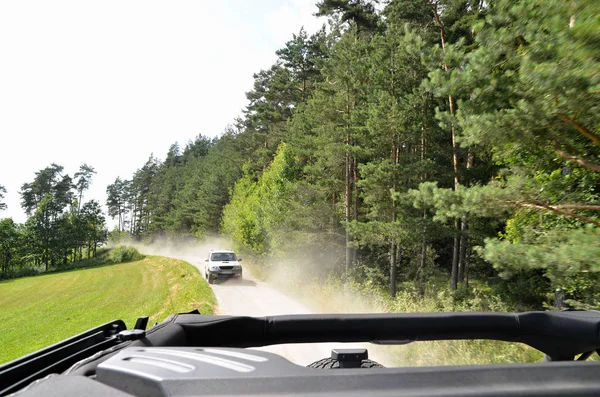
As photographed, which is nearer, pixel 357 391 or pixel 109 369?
pixel 357 391

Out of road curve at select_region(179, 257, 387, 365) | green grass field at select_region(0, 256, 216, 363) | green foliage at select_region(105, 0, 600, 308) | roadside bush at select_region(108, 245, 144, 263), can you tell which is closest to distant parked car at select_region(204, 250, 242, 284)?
road curve at select_region(179, 257, 387, 365)

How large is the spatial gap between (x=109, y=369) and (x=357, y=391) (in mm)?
632

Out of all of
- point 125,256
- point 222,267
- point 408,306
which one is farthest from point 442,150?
point 125,256

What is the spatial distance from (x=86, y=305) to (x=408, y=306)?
2807cm

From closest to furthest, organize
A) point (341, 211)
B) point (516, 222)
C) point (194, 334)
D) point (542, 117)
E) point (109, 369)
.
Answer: point (109, 369) → point (194, 334) → point (542, 117) → point (516, 222) → point (341, 211)

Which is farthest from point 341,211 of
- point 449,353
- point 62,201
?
point 62,201

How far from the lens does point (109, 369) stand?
1.06 meters

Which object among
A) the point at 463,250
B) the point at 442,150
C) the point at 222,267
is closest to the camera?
the point at 442,150

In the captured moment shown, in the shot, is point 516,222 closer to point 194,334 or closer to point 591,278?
point 591,278

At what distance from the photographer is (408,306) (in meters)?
12.2

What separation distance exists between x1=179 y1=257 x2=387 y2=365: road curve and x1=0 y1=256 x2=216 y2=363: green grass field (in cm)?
71

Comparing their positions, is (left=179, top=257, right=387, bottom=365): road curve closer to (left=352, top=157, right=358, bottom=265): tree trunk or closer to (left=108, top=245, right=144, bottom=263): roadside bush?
(left=352, top=157, right=358, bottom=265): tree trunk

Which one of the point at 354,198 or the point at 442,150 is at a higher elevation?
the point at 442,150

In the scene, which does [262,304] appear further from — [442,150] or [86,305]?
[86,305]
